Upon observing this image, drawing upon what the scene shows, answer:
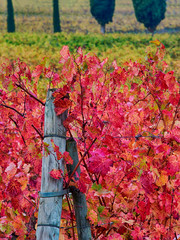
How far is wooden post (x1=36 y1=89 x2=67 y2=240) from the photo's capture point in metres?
1.48

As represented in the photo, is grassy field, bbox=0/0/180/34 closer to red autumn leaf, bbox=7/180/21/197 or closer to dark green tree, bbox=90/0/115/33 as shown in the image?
dark green tree, bbox=90/0/115/33

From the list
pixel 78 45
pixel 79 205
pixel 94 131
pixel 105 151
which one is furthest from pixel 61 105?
pixel 78 45

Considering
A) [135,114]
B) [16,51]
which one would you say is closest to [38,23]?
[16,51]

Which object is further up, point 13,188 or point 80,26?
point 80,26

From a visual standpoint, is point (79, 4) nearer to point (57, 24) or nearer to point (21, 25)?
point (21, 25)

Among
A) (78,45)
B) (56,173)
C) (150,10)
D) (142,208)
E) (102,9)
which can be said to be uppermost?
(102,9)

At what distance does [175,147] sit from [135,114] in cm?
50

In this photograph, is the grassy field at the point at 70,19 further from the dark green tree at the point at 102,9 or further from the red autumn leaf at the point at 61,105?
the red autumn leaf at the point at 61,105

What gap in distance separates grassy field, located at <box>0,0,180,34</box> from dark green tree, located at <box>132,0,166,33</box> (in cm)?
452

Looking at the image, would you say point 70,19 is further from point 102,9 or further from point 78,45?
point 78,45

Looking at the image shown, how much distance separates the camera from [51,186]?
59.6 inches

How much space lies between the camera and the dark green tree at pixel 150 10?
1045 inches

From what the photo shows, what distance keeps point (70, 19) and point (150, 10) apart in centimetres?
991

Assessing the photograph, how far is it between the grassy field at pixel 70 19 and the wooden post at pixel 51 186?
28.2 m
